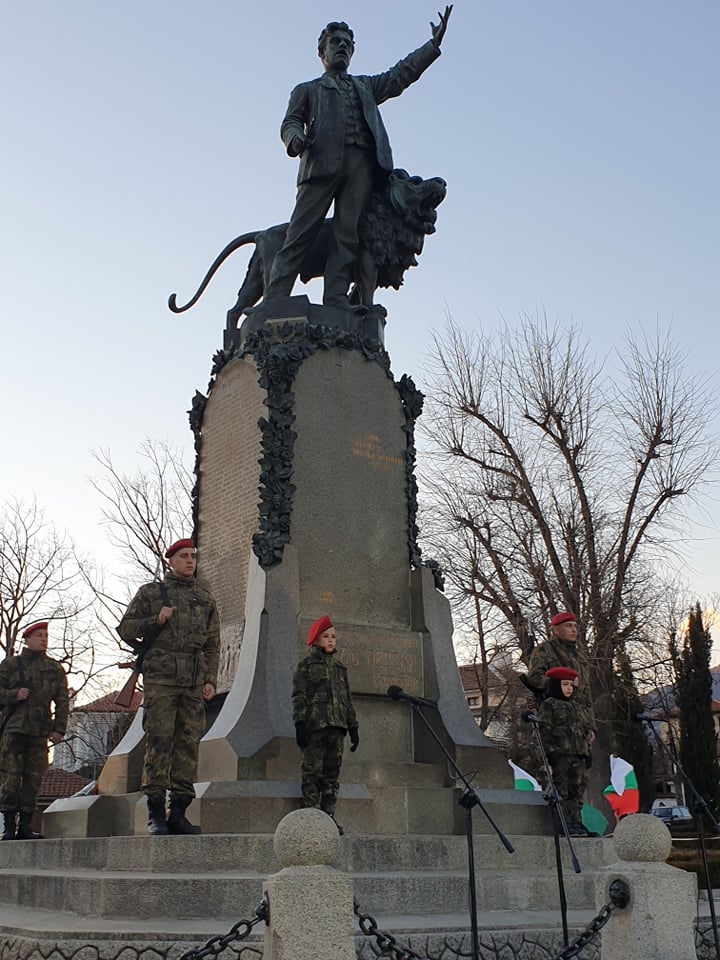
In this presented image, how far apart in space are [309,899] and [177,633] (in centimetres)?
404

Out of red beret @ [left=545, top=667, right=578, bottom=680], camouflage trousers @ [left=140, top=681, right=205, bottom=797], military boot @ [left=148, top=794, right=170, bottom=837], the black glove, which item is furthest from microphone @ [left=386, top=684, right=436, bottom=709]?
military boot @ [left=148, top=794, right=170, bottom=837]

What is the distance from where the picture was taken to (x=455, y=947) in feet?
21.9

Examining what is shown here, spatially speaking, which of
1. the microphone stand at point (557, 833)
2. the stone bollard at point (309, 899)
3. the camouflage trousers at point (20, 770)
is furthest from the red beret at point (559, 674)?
the stone bollard at point (309, 899)

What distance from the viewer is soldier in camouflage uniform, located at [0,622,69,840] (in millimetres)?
10156

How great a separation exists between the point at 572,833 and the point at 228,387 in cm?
576

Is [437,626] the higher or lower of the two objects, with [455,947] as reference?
higher

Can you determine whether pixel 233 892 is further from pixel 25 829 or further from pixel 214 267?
pixel 214 267

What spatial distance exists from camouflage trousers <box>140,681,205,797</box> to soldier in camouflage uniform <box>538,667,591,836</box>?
3368 mm

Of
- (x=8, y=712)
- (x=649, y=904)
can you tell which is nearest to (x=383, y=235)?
(x=8, y=712)

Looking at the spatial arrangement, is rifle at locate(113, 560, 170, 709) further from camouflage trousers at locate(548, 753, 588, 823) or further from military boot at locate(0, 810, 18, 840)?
camouflage trousers at locate(548, 753, 588, 823)

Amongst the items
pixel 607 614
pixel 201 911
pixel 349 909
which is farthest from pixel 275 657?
pixel 607 614

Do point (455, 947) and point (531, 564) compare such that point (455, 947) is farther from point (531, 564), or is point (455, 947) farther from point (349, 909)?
point (531, 564)

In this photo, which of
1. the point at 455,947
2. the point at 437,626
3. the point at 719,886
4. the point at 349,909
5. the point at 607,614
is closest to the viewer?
the point at 349,909

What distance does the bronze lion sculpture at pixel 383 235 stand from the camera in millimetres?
12438
